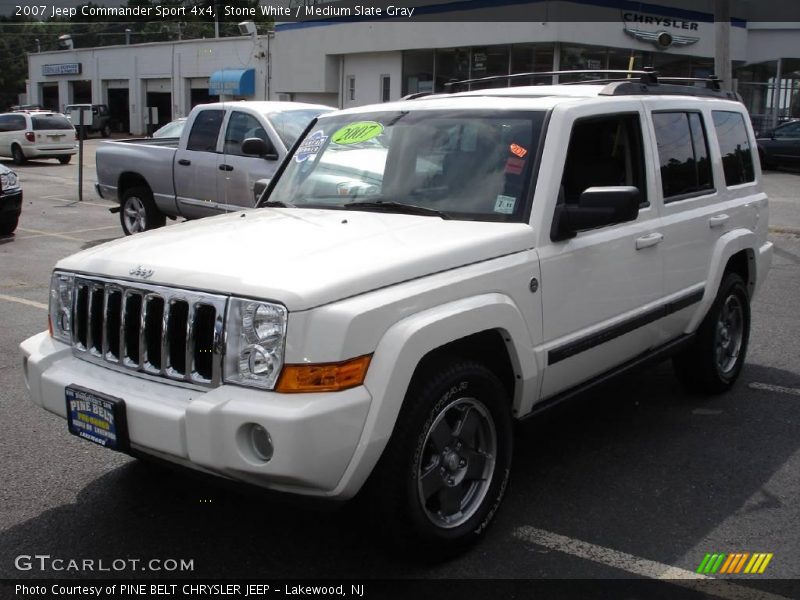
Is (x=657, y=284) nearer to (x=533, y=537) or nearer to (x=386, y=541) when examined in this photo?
(x=533, y=537)

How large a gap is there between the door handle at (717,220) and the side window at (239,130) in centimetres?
662

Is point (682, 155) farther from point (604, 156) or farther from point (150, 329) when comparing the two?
point (150, 329)

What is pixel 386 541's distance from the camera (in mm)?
3480

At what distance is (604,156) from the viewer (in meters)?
4.67

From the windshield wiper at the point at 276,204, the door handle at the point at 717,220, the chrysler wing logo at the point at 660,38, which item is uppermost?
the chrysler wing logo at the point at 660,38

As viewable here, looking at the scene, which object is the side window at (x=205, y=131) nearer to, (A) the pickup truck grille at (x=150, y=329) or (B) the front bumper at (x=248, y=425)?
(A) the pickup truck grille at (x=150, y=329)

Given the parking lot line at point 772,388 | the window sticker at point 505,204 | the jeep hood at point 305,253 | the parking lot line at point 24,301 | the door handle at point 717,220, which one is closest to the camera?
the jeep hood at point 305,253

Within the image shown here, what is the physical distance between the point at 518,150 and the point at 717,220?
1.88 m

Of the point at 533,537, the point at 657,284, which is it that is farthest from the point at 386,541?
the point at 657,284

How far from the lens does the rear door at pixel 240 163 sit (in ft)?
35.1

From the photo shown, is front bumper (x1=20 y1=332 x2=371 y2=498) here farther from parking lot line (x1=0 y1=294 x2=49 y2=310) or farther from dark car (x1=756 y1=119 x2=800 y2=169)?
dark car (x1=756 y1=119 x2=800 y2=169)

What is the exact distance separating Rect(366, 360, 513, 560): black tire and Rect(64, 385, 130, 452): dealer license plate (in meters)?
0.98

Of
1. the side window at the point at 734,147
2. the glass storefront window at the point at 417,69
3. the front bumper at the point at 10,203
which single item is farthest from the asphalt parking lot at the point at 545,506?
the glass storefront window at the point at 417,69

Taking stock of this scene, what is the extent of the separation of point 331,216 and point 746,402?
317 cm
